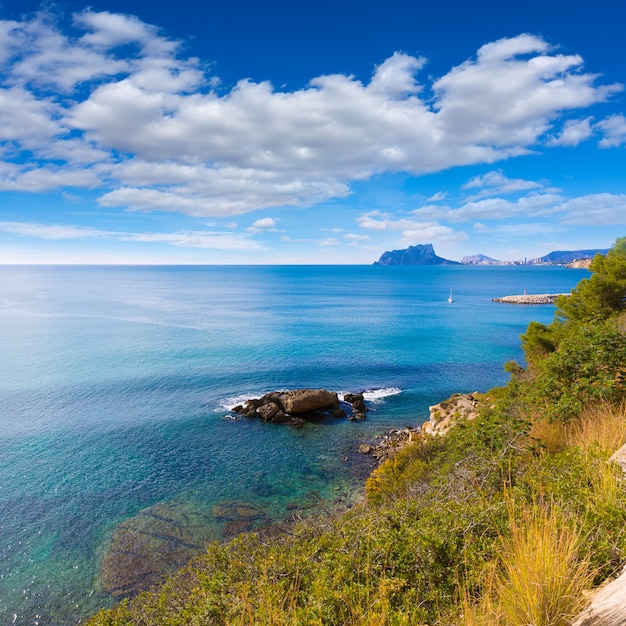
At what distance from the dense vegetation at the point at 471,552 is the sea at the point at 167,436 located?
572 centimetres

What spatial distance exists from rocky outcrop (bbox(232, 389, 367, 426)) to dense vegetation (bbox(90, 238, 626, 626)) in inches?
982

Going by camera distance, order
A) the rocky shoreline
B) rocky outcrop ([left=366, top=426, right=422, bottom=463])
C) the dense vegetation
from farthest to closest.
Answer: the rocky shoreline → rocky outcrop ([left=366, top=426, right=422, bottom=463]) → the dense vegetation

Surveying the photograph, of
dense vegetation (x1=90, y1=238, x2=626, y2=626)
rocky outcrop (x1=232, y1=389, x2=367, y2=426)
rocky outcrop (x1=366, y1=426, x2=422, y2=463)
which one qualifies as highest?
dense vegetation (x1=90, y1=238, x2=626, y2=626)

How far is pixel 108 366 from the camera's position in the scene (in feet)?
161

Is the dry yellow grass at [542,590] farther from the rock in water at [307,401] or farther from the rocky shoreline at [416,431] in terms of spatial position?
the rock in water at [307,401]

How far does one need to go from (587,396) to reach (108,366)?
50072mm

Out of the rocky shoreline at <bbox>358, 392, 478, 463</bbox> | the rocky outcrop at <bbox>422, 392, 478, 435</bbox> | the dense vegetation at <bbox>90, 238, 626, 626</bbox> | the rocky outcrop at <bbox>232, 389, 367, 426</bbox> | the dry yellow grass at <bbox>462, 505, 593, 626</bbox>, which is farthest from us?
the rocky outcrop at <bbox>232, 389, 367, 426</bbox>

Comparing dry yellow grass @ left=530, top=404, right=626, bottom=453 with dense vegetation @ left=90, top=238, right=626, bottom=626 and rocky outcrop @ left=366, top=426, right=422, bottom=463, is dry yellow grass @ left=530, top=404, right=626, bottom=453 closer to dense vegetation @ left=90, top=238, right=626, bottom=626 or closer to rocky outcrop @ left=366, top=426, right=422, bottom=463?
dense vegetation @ left=90, top=238, right=626, bottom=626

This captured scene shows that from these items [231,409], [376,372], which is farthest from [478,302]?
[231,409]

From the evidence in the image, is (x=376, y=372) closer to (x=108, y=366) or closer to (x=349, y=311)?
(x=108, y=366)

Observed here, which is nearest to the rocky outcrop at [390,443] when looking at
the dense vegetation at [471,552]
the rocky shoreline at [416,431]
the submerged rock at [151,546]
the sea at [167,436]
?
the rocky shoreline at [416,431]

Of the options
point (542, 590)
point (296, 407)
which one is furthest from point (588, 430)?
point (296, 407)

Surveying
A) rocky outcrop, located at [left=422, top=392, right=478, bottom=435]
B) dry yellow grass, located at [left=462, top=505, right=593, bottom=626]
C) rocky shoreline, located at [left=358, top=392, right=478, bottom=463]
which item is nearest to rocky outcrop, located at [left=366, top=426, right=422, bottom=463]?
rocky shoreline, located at [left=358, top=392, right=478, bottom=463]

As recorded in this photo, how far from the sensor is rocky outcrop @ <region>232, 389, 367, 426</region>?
35156mm
